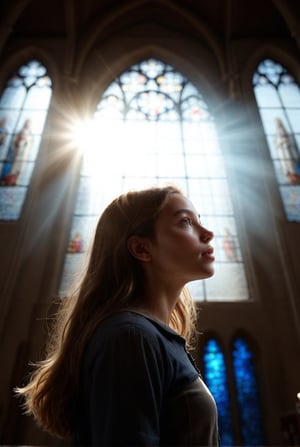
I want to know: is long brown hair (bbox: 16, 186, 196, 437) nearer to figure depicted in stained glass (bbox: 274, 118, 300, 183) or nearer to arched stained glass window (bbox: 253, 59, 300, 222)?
arched stained glass window (bbox: 253, 59, 300, 222)

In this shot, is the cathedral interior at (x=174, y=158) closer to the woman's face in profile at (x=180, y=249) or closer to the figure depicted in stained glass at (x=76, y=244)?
the figure depicted in stained glass at (x=76, y=244)

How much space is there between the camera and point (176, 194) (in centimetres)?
113

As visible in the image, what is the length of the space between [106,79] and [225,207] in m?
4.27

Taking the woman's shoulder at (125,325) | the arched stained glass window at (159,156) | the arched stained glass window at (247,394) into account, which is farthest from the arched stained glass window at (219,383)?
the woman's shoulder at (125,325)

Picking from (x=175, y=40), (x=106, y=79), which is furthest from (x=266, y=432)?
(x=175, y=40)

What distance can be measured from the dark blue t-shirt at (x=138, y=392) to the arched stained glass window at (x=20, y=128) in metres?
5.32

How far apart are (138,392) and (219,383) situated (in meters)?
4.04

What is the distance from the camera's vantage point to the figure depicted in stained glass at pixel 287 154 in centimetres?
615

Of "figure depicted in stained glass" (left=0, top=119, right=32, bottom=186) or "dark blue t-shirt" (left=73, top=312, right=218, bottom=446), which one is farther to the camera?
"figure depicted in stained glass" (left=0, top=119, right=32, bottom=186)

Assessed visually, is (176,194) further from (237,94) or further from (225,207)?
(237,94)

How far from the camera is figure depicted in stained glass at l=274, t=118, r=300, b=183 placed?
615 centimetres

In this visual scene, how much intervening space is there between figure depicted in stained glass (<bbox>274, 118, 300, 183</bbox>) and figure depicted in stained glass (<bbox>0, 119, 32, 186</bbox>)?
199 inches

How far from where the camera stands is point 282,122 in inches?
270

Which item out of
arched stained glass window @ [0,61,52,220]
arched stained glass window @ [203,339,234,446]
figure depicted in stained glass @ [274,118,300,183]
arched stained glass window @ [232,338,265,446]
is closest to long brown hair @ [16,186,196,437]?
arched stained glass window @ [203,339,234,446]
